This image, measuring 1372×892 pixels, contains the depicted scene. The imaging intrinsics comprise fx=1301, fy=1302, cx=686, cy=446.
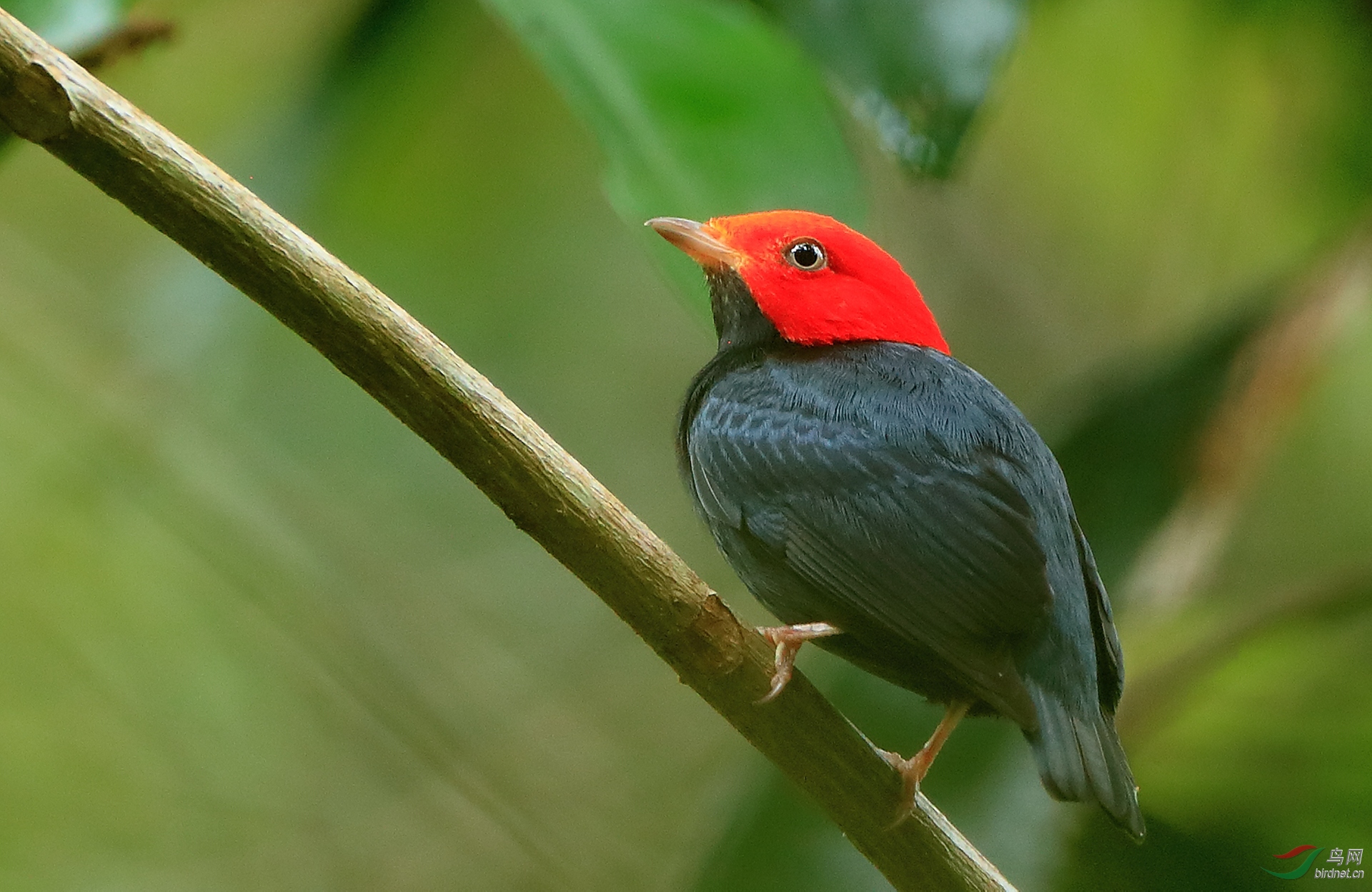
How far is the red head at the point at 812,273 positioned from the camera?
315cm

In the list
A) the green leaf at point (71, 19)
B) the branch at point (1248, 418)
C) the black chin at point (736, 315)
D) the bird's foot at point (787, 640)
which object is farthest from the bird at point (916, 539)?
the green leaf at point (71, 19)

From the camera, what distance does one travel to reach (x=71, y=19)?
2.77m

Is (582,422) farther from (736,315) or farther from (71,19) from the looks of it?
(71,19)

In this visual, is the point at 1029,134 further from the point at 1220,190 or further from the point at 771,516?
the point at 771,516

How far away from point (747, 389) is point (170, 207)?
1.30 m

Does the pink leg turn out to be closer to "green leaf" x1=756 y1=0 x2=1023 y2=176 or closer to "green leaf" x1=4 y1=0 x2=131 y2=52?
"green leaf" x1=756 y1=0 x2=1023 y2=176

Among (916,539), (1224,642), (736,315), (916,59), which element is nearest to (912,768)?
(916,539)

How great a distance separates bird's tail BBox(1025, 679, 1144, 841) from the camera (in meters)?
2.19

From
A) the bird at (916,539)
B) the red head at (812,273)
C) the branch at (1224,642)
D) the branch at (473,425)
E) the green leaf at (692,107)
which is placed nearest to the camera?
the branch at (473,425)

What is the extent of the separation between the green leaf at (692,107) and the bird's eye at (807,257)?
125mm

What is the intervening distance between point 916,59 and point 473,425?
1809mm

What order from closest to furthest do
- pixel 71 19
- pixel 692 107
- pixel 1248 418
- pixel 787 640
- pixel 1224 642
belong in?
pixel 787 640
pixel 71 19
pixel 692 107
pixel 1224 642
pixel 1248 418

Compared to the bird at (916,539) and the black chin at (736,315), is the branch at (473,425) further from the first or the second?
the black chin at (736,315)

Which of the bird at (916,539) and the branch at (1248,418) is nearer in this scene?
the bird at (916,539)
